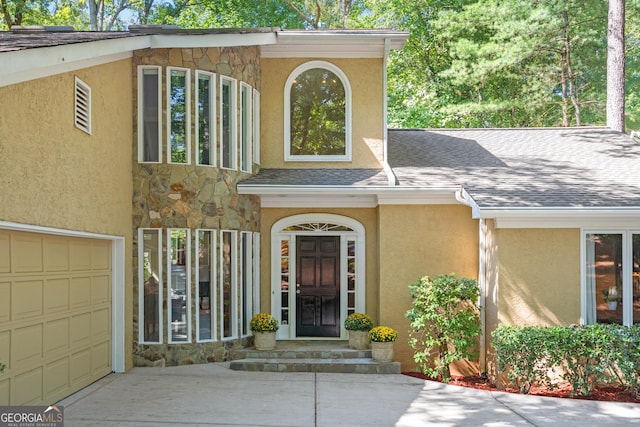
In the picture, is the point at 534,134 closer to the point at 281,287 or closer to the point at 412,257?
the point at 412,257

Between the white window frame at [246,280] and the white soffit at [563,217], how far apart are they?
428 cm

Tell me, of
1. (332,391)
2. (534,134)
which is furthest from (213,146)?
(534,134)

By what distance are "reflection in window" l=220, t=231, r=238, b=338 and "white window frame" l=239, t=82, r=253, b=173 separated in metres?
1.37

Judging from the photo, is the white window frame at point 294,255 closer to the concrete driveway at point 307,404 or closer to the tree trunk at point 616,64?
the concrete driveway at point 307,404

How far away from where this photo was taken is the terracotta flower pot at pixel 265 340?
10352 mm

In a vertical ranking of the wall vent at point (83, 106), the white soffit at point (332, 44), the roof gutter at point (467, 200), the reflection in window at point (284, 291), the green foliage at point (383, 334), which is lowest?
the green foliage at point (383, 334)

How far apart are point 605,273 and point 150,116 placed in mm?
Result: 7691

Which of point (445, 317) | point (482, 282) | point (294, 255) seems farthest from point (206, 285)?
point (482, 282)

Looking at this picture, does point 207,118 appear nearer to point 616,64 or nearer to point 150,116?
point 150,116

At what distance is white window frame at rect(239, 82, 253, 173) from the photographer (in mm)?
10836

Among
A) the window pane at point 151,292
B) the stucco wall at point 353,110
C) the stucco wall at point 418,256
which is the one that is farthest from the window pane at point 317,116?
the window pane at point 151,292

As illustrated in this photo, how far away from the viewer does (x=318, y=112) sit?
38.5 feet

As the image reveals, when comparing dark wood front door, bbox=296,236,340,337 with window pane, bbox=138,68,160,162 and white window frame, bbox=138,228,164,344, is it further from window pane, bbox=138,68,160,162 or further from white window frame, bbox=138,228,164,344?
window pane, bbox=138,68,160,162

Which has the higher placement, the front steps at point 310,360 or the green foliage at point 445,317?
the green foliage at point 445,317
